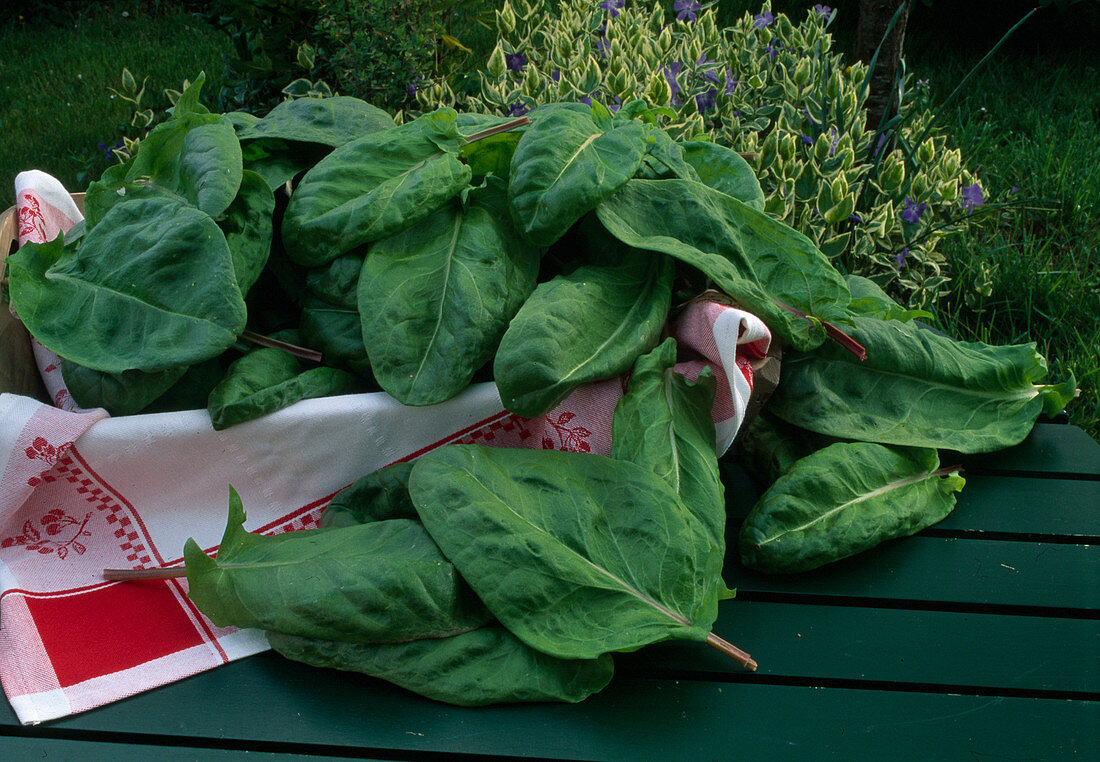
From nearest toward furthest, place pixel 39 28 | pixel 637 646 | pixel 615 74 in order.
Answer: pixel 637 646
pixel 615 74
pixel 39 28

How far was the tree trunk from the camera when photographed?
2467 mm

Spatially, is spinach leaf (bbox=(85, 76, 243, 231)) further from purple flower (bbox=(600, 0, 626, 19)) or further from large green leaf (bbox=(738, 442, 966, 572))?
purple flower (bbox=(600, 0, 626, 19))

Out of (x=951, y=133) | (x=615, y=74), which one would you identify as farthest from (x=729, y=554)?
(x=951, y=133)

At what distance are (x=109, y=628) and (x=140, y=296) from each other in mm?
412

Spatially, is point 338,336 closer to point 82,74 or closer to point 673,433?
point 673,433

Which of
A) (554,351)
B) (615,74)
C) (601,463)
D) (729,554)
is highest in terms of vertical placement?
(615,74)

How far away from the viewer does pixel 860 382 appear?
4.34ft

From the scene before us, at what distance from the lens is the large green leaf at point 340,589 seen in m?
0.95

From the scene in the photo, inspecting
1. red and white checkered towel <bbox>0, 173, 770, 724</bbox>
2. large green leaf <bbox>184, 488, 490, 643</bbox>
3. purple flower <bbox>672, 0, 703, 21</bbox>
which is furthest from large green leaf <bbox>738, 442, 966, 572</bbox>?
purple flower <bbox>672, 0, 703, 21</bbox>

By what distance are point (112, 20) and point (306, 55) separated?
3321 mm

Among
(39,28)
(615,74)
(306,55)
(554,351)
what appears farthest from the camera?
(39,28)

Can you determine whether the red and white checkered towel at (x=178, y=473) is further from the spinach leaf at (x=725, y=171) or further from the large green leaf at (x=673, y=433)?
the spinach leaf at (x=725, y=171)

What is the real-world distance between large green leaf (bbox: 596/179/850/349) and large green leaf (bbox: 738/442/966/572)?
0.59 ft

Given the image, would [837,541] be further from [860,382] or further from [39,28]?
[39,28]
